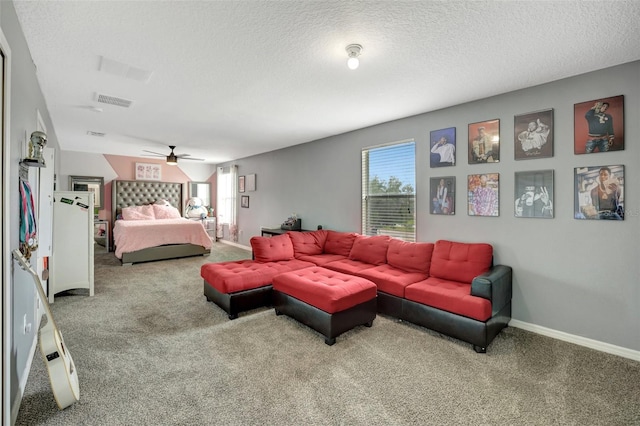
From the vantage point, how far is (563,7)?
1849mm

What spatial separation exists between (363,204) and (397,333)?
2285mm

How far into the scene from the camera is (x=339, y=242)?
471cm

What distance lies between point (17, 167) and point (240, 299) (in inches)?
84.3

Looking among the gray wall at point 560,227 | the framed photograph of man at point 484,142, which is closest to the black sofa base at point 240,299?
the gray wall at point 560,227

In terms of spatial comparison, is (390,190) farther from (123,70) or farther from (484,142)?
(123,70)

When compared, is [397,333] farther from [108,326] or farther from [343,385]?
[108,326]

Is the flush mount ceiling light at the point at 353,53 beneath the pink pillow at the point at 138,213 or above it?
above

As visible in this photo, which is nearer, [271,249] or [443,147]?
[443,147]

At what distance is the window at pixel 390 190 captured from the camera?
415 cm

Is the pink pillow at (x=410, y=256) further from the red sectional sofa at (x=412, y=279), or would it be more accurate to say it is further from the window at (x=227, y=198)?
the window at (x=227, y=198)

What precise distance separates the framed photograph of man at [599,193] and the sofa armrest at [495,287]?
2.82 feet

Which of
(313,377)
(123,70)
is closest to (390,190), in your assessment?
(313,377)

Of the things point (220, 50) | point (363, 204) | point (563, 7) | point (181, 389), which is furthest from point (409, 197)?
point (181, 389)

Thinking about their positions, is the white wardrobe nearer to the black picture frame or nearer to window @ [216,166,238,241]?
the black picture frame
